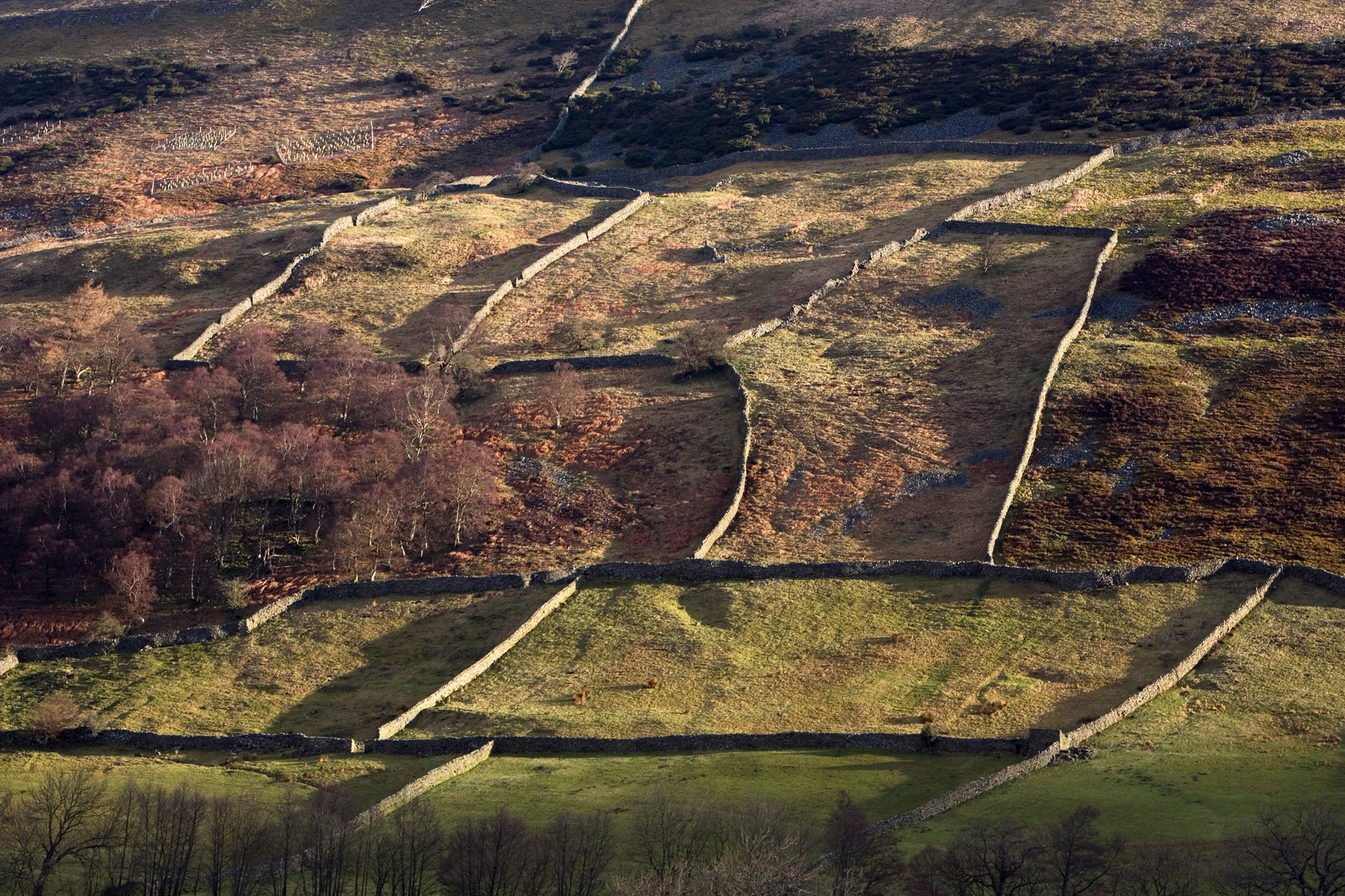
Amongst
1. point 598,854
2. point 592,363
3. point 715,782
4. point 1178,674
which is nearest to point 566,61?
point 592,363

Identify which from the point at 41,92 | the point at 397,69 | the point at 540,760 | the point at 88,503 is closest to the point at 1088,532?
the point at 540,760

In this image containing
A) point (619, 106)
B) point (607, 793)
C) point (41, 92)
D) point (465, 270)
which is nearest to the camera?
point (607, 793)

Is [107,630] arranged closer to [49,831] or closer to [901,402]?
[49,831]

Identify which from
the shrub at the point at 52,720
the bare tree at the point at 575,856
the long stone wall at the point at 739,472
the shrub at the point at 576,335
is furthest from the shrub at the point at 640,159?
the bare tree at the point at 575,856

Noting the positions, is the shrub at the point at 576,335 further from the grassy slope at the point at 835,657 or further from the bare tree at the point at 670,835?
the bare tree at the point at 670,835

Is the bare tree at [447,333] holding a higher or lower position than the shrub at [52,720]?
higher

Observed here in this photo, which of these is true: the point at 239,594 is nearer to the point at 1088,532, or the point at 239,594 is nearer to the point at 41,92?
the point at 1088,532
